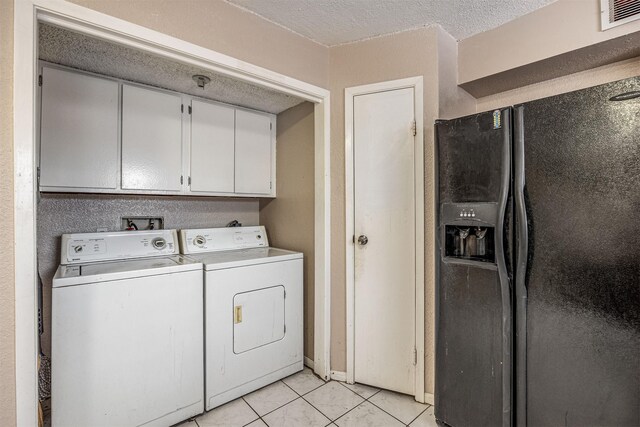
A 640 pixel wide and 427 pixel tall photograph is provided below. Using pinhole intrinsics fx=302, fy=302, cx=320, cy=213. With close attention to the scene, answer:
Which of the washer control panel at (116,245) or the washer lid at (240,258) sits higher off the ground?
the washer control panel at (116,245)

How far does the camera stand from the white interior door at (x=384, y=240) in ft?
6.41

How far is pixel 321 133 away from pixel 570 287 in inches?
65.3

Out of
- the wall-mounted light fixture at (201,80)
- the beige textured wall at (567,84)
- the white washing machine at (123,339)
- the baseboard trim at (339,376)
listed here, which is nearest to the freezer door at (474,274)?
the baseboard trim at (339,376)

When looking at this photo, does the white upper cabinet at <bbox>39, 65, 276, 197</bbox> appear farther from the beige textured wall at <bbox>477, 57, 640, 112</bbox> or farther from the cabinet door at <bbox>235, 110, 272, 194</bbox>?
the beige textured wall at <bbox>477, 57, 640, 112</bbox>

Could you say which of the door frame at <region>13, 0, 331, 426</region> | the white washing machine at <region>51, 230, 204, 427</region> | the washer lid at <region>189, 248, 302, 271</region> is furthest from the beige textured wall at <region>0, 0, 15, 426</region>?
the washer lid at <region>189, 248, 302, 271</region>

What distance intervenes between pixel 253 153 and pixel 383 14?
146 centimetres

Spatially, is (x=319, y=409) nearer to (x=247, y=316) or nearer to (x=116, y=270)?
(x=247, y=316)

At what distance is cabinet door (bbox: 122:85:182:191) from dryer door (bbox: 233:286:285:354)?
101 cm

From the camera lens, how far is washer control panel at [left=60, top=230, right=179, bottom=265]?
74.9 inches

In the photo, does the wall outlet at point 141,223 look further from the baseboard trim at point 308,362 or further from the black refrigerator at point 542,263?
the black refrigerator at point 542,263

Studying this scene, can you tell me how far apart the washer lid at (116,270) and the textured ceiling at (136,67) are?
118 cm

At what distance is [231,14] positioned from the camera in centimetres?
174

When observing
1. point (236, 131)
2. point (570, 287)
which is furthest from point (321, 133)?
point (570, 287)

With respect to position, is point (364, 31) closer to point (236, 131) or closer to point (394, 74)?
point (394, 74)
